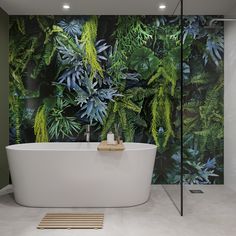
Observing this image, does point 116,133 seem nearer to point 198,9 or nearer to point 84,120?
point 84,120

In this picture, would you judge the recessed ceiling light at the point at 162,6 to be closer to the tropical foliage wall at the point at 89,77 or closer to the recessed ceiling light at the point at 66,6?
the tropical foliage wall at the point at 89,77

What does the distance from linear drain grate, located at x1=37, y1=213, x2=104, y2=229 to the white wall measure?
6.00ft

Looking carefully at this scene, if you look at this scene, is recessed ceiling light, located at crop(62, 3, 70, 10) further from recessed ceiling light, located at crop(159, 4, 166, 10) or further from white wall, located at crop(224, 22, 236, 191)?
white wall, located at crop(224, 22, 236, 191)

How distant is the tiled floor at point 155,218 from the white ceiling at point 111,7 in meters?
2.53

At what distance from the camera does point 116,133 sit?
198 inches

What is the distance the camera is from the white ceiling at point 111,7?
441 centimetres

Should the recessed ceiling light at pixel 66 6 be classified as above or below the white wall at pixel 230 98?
above

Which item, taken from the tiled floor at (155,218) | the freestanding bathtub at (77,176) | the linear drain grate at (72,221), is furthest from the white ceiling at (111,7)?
the linear drain grate at (72,221)

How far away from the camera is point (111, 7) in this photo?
470cm

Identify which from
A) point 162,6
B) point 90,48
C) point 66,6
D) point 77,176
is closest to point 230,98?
point 162,6

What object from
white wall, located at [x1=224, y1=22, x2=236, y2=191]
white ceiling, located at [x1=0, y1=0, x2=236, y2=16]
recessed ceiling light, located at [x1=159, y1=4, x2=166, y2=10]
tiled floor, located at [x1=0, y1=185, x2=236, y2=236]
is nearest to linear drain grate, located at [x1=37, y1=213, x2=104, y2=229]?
tiled floor, located at [x1=0, y1=185, x2=236, y2=236]

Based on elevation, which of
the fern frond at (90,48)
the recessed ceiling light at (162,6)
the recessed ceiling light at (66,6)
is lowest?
the fern frond at (90,48)

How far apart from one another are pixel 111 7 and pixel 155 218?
3.10 metres

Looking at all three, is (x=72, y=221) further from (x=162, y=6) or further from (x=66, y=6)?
(x=162, y=6)
